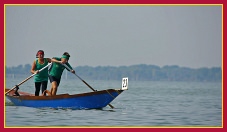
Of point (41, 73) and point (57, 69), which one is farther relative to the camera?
point (41, 73)

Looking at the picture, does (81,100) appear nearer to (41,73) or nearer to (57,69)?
(57,69)

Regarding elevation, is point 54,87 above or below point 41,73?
below

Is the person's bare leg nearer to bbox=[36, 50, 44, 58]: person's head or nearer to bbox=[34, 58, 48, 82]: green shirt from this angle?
bbox=[34, 58, 48, 82]: green shirt

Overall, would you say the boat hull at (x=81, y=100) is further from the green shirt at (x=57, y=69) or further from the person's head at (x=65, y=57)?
the person's head at (x=65, y=57)

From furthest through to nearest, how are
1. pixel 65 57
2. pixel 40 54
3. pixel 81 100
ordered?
pixel 40 54 < pixel 65 57 < pixel 81 100

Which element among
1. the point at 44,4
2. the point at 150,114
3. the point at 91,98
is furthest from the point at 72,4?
the point at 150,114

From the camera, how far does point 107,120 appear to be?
16375 mm

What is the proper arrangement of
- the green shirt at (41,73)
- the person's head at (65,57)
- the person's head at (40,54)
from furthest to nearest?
the green shirt at (41,73)
the person's head at (40,54)
the person's head at (65,57)

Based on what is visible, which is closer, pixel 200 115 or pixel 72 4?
pixel 72 4

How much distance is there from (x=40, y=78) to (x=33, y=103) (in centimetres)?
86

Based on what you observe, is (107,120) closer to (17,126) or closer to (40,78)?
(17,126)

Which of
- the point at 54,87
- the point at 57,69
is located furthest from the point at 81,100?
the point at 57,69

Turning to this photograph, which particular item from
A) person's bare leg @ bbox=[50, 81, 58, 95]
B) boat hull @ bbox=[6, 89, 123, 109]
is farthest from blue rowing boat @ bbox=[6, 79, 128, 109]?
person's bare leg @ bbox=[50, 81, 58, 95]

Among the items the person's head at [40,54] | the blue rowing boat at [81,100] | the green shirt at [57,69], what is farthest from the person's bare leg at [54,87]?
the person's head at [40,54]
